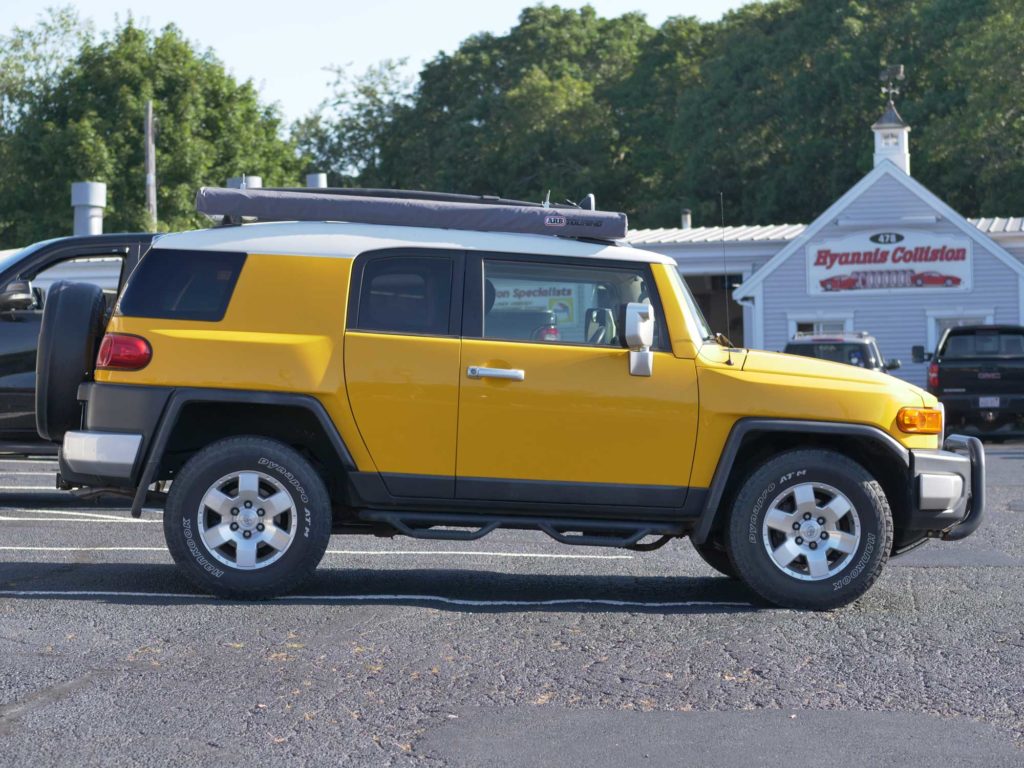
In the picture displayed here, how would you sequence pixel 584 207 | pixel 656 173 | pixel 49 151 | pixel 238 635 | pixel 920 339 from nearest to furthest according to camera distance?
pixel 238 635 → pixel 584 207 → pixel 920 339 → pixel 49 151 → pixel 656 173

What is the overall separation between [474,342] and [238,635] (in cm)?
196

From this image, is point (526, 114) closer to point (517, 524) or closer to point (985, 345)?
point (985, 345)

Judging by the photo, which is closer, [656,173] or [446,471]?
[446,471]

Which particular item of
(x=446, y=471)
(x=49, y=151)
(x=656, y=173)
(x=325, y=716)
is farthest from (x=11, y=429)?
(x=656, y=173)

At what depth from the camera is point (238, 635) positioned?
6.81m

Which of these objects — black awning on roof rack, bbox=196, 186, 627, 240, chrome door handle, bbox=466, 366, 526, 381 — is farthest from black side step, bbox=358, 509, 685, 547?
black awning on roof rack, bbox=196, 186, 627, 240

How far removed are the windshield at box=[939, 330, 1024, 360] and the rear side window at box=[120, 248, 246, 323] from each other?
18.3m

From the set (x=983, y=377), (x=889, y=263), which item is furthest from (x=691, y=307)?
(x=889, y=263)

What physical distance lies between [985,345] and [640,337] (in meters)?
18.0

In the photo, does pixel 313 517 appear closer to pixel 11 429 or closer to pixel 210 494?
pixel 210 494

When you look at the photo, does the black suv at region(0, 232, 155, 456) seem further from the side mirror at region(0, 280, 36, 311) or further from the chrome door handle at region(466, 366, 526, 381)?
the chrome door handle at region(466, 366, 526, 381)

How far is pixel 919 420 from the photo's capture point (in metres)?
7.96

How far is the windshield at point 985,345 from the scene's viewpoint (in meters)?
24.1

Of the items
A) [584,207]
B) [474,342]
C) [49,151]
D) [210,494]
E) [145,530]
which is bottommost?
→ [145,530]
